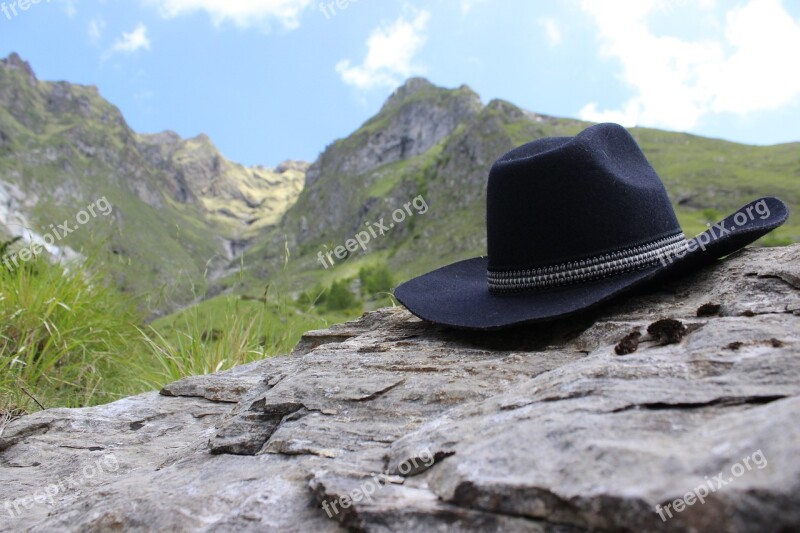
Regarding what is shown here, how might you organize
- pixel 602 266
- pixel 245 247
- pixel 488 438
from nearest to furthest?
pixel 488 438
pixel 602 266
pixel 245 247

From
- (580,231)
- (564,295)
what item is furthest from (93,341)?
(580,231)

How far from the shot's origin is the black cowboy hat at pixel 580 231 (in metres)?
2.61

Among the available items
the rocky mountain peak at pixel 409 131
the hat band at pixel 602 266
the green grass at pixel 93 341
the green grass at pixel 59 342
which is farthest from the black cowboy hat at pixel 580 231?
the rocky mountain peak at pixel 409 131

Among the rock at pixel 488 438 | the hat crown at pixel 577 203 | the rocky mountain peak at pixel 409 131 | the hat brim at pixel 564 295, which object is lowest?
the rock at pixel 488 438

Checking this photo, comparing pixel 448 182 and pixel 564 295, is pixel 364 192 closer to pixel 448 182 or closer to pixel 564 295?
pixel 448 182

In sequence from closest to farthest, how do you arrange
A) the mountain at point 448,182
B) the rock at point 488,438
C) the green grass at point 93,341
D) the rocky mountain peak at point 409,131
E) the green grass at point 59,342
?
the rock at point 488,438, the green grass at point 59,342, the green grass at point 93,341, the mountain at point 448,182, the rocky mountain peak at point 409,131

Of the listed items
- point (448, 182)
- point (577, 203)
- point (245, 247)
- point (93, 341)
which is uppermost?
point (448, 182)

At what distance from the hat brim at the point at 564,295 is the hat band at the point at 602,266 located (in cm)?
3

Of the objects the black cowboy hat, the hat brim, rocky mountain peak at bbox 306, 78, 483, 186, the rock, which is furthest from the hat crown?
rocky mountain peak at bbox 306, 78, 483, 186

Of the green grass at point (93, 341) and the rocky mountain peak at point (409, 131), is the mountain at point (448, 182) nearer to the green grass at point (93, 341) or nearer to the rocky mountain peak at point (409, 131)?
the rocky mountain peak at point (409, 131)

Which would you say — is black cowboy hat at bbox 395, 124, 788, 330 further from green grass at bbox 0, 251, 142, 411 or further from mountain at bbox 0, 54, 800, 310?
green grass at bbox 0, 251, 142, 411

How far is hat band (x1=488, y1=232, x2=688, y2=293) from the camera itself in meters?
2.61

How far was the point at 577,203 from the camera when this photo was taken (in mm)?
2650

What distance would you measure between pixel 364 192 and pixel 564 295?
526 ft
